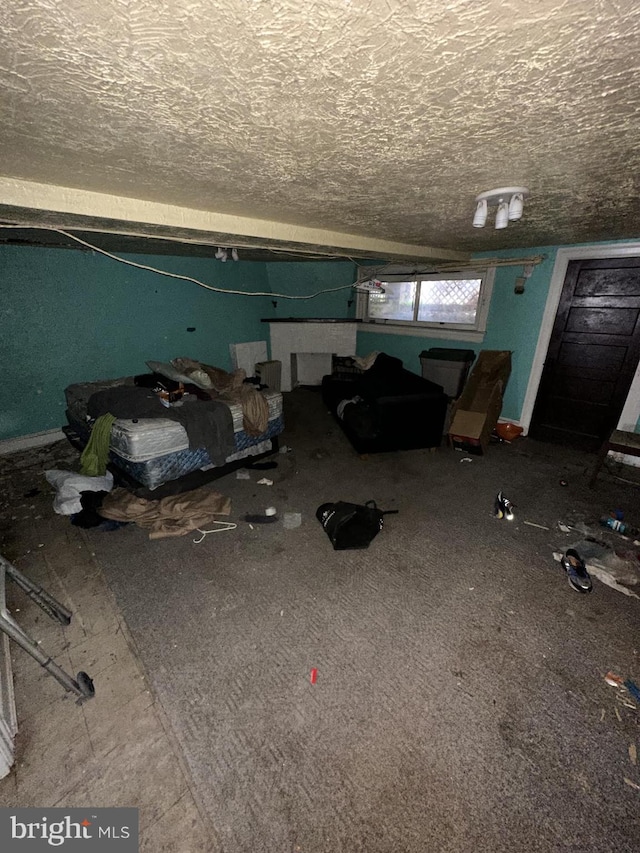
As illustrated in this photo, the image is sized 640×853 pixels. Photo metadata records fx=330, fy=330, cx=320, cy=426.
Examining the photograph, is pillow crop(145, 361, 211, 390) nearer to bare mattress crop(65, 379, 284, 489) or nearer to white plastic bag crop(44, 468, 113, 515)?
bare mattress crop(65, 379, 284, 489)

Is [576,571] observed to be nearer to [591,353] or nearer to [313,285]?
[591,353]

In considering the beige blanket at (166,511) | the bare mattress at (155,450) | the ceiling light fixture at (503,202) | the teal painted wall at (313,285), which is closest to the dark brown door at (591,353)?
the ceiling light fixture at (503,202)

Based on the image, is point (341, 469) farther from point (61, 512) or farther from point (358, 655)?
point (61, 512)

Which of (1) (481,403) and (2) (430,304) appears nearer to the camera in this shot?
(1) (481,403)

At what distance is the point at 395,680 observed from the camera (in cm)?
177

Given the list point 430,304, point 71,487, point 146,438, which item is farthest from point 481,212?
point 430,304

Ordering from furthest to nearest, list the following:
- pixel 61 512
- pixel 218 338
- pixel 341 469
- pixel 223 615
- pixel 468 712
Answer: pixel 218 338, pixel 341 469, pixel 61 512, pixel 223 615, pixel 468 712

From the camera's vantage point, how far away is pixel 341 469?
388cm

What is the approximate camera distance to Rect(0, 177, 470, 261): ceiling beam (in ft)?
5.82

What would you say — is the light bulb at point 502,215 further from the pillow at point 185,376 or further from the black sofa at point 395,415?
the pillow at point 185,376

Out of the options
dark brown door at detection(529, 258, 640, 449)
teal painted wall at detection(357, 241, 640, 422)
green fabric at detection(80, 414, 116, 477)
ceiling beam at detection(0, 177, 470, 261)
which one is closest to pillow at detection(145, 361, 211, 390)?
green fabric at detection(80, 414, 116, 477)

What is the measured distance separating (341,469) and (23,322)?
13.7 feet

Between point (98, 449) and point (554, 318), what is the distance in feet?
18.0

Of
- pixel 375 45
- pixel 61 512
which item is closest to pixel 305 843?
pixel 375 45
